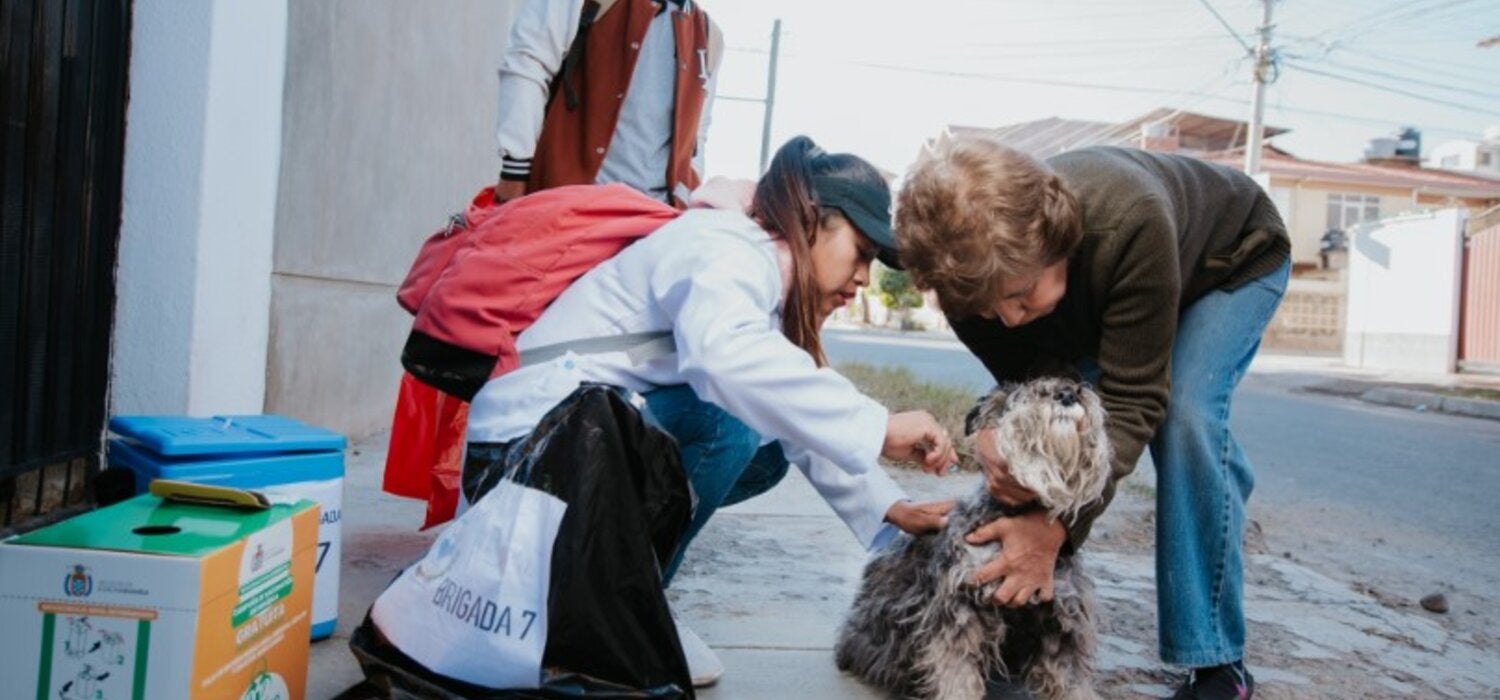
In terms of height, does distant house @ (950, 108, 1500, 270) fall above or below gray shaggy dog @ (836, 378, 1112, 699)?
above

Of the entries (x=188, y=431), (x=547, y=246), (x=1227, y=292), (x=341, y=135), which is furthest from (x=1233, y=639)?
(x=341, y=135)

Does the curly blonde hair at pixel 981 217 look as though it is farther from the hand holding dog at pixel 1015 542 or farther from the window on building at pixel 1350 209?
the window on building at pixel 1350 209

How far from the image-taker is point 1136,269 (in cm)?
226

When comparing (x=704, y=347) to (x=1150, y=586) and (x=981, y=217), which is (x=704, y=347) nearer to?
(x=981, y=217)

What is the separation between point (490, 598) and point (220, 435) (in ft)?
2.47

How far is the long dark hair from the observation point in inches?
91.6

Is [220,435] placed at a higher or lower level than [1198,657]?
higher

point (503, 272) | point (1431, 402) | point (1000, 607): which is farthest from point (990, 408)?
point (1431, 402)

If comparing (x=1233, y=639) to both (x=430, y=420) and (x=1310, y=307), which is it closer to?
(x=430, y=420)

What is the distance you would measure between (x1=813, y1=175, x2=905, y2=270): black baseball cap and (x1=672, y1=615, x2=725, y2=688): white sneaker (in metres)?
1.01

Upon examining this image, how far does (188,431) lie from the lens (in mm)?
2211

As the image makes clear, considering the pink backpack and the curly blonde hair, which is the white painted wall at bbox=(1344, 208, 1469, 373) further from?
the pink backpack

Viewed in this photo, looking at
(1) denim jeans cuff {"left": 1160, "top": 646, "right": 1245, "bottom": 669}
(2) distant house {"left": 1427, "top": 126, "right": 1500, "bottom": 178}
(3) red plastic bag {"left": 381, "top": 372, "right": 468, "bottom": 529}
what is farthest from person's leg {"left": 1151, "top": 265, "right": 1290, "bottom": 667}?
(2) distant house {"left": 1427, "top": 126, "right": 1500, "bottom": 178}

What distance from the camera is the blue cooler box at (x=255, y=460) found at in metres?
2.11
